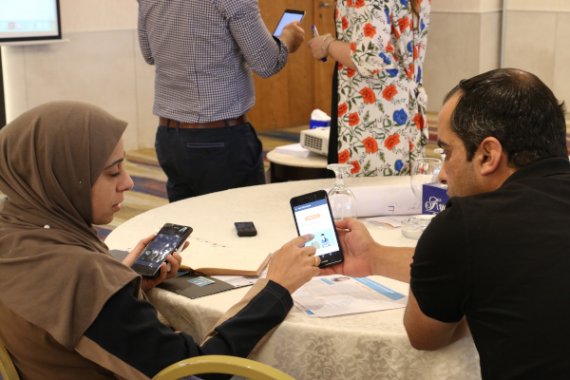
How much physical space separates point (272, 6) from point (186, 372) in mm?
6863

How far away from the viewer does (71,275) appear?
1.66m

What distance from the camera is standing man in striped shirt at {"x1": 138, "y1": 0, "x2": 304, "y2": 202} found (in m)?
3.27

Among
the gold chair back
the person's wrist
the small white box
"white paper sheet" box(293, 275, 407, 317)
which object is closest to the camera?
the gold chair back

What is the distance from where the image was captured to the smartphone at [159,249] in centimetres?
206

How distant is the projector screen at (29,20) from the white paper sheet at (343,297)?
5038 mm

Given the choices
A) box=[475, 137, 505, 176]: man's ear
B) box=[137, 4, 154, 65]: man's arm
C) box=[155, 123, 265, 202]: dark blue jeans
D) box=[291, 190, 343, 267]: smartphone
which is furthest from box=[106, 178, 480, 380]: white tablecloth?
box=[137, 4, 154, 65]: man's arm

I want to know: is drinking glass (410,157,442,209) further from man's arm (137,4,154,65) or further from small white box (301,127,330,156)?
man's arm (137,4,154,65)

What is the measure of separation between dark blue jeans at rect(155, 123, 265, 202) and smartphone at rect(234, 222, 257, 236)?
0.90 meters

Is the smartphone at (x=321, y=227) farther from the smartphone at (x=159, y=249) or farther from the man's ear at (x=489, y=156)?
the man's ear at (x=489, y=156)

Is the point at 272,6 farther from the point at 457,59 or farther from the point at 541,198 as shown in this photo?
the point at 541,198

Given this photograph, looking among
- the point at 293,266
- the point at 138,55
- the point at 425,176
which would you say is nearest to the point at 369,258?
the point at 293,266

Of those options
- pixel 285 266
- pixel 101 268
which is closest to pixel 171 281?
pixel 285 266

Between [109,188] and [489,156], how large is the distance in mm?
786

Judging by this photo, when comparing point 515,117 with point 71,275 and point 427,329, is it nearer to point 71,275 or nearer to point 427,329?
point 427,329
